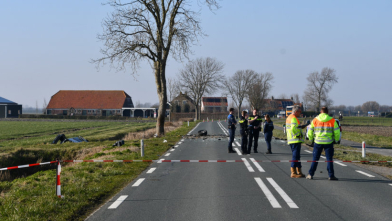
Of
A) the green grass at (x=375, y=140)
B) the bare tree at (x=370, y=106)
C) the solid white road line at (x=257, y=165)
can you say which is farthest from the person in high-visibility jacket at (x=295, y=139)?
the bare tree at (x=370, y=106)

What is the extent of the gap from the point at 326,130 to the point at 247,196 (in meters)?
2.94

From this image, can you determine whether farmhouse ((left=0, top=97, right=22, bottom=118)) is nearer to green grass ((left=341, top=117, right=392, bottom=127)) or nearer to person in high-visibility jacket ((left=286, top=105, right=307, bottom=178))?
green grass ((left=341, top=117, right=392, bottom=127))

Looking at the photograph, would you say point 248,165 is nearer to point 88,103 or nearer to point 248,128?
point 248,128

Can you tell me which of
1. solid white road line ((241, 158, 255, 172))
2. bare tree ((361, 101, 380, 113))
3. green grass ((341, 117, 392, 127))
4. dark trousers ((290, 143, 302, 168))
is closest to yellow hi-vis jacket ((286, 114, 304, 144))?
dark trousers ((290, 143, 302, 168))

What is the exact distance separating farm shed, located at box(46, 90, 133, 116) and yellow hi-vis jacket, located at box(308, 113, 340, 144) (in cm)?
9031

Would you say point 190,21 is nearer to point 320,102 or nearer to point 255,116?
point 255,116

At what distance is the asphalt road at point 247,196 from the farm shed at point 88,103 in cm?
8911

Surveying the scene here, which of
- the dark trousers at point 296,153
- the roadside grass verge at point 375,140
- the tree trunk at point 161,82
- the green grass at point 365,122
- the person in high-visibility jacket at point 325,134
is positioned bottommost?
the roadside grass verge at point 375,140

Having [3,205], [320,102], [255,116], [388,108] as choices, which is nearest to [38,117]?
[320,102]

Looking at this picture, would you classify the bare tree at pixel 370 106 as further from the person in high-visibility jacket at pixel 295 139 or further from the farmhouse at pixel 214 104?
the person in high-visibility jacket at pixel 295 139

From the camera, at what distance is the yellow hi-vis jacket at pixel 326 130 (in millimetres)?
8688

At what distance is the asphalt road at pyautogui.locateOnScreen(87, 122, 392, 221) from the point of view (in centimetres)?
582

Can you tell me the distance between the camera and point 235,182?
863cm

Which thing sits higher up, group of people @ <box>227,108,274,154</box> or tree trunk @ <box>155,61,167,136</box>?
tree trunk @ <box>155,61,167,136</box>
